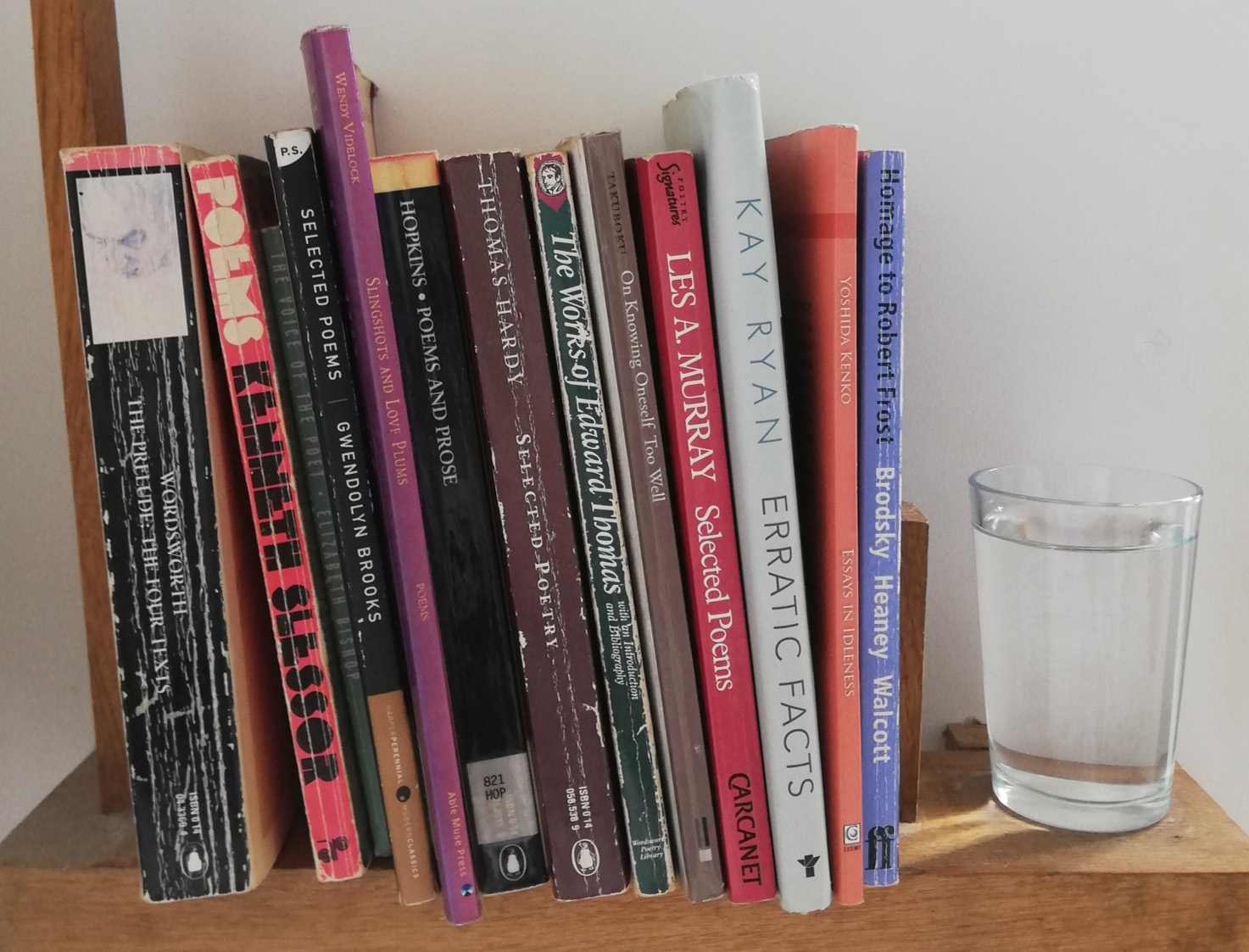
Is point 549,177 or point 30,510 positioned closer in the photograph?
point 549,177

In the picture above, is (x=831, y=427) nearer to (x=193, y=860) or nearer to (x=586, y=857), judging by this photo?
(x=586, y=857)

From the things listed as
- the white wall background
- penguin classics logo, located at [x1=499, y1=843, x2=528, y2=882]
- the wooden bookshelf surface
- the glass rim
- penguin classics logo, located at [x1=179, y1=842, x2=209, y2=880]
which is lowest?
the wooden bookshelf surface

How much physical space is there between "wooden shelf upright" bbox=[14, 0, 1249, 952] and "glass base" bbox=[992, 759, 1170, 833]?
0.01 metres

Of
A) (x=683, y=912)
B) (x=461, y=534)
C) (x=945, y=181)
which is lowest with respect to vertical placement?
(x=683, y=912)

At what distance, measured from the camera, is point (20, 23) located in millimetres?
536

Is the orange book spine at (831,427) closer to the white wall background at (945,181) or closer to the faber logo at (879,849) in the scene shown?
the faber logo at (879,849)

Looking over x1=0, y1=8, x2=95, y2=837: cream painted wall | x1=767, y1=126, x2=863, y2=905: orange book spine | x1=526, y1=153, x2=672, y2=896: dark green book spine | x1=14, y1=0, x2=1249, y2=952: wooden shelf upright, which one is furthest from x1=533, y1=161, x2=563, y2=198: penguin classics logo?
x1=0, y1=8, x2=95, y2=837: cream painted wall

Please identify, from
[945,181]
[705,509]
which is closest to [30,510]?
[705,509]

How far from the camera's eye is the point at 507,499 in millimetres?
411

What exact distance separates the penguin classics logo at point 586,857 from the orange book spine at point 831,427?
0.12 m

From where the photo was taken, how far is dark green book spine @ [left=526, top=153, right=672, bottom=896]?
15.8 inches

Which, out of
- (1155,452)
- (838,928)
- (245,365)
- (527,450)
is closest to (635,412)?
(527,450)

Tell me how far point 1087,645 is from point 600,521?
0.27 m

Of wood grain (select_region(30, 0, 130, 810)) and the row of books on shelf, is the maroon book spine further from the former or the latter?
wood grain (select_region(30, 0, 130, 810))
